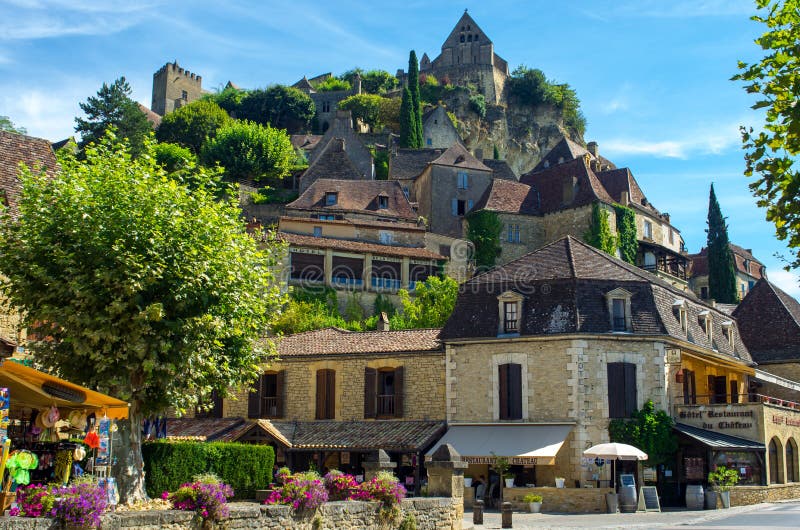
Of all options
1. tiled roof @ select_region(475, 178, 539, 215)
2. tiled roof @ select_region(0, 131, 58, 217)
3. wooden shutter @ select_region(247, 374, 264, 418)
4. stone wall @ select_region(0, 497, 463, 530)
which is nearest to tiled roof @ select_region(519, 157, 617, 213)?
tiled roof @ select_region(475, 178, 539, 215)

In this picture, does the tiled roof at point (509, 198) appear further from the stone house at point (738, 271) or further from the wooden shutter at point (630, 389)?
the wooden shutter at point (630, 389)

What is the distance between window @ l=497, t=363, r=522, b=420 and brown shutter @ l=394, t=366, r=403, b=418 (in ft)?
13.6

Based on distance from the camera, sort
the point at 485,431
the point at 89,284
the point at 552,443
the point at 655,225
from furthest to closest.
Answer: the point at 655,225 < the point at 485,431 < the point at 552,443 < the point at 89,284

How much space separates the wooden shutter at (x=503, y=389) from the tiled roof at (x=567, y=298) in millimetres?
1252

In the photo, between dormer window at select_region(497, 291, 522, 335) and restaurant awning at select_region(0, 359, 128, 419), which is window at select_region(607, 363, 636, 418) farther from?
restaurant awning at select_region(0, 359, 128, 419)

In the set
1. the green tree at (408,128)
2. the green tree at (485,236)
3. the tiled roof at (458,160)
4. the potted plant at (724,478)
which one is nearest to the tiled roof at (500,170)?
the tiled roof at (458,160)

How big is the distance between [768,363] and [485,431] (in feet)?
63.3

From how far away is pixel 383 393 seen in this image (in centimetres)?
3425

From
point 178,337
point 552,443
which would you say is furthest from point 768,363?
point 178,337

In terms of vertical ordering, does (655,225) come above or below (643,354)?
above

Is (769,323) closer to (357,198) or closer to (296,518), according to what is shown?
(357,198)

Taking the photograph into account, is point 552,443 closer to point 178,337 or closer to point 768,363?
point 178,337

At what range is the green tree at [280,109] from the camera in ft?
321

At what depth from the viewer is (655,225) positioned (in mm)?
67125
